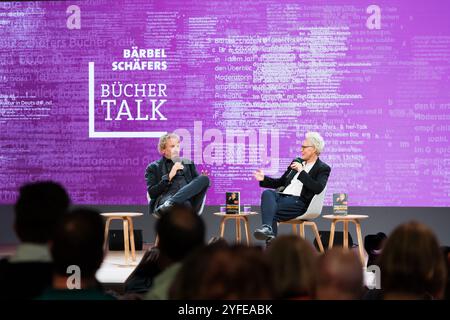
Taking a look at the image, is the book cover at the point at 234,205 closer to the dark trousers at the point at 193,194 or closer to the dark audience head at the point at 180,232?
the dark trousers at the point at 193,194

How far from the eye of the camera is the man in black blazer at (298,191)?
6.79 metres

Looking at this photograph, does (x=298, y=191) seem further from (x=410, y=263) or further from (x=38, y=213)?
(x=410, y=263)

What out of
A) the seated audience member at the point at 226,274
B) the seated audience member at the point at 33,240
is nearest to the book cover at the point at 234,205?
the seated audience member at the point at 33,240

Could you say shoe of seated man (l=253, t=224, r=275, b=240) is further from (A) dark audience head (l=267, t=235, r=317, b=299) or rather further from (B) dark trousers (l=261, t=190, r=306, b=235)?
(A) dark audience head (l=267, t=235, r=317, b=299)

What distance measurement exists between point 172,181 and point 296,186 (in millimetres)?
1158

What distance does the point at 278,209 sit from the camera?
22.7ft

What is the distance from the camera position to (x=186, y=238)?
254 cm

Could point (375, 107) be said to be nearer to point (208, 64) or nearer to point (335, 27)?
point (335, 27)

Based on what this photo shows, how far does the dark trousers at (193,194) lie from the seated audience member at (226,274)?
491 centimetres

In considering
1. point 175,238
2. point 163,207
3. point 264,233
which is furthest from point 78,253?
point 163,207

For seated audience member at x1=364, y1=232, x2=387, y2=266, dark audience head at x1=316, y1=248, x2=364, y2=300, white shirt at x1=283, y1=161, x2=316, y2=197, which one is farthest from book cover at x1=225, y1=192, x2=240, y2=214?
dark audience head at x1=316, y1=248, x2=364, y2=300

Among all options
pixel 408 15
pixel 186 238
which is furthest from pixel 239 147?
pixel 186 238

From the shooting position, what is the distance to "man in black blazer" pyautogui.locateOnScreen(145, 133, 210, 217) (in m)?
6.96

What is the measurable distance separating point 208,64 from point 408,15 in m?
2.10
